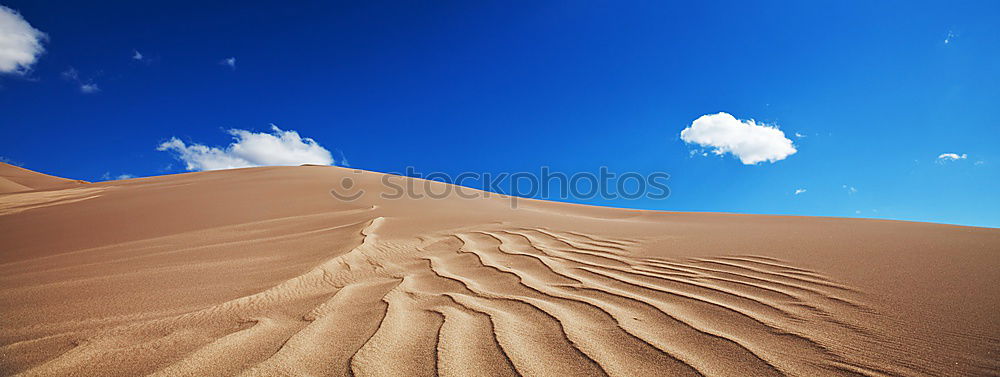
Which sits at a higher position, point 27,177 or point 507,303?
point 27,177

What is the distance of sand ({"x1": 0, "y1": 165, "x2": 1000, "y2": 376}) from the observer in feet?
5.69

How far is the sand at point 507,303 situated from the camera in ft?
5.69

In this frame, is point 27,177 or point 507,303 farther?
point 27,177

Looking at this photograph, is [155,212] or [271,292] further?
[155,212]

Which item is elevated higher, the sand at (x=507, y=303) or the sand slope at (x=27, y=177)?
the sand slope at (x=27, y=177)

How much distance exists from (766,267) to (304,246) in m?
4.85

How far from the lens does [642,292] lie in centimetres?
273

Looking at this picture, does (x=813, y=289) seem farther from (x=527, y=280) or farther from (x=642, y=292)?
(x=527, y=280)

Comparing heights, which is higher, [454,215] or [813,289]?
Answer: [454,215]

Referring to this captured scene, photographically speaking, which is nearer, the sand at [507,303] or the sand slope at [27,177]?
the sand at [507,303]

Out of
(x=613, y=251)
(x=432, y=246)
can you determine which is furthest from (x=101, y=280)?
(x=613, y=251)

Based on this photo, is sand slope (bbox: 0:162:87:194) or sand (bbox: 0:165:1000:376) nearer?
sand (bbox: 0:165:1000:376)

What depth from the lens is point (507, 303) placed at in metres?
2.58

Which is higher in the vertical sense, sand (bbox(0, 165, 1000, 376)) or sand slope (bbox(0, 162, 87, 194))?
sand slope (bbox(0, 162, 87, 194))
